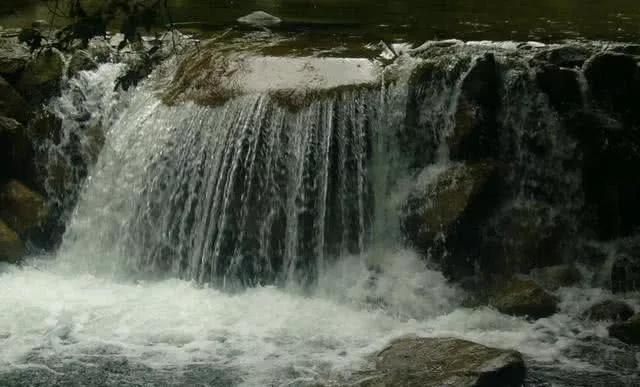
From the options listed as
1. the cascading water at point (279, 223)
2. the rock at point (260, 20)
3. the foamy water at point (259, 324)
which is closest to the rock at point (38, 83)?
the cascading water at point (279, 223)

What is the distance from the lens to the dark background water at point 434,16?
37.7ft

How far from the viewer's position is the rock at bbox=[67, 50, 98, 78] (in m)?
10.2

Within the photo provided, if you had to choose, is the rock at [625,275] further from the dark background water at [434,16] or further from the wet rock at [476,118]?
the dark background water at [434,16]

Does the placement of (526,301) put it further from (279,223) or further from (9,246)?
(9,246)

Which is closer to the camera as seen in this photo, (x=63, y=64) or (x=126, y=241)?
(x=126, y=241)

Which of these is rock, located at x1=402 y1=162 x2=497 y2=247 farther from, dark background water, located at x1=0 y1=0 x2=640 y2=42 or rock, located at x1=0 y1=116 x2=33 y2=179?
rock, located at x1=0 y1=116 x2=33 y2=179

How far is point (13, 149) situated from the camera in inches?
387

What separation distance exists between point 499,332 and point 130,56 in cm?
579

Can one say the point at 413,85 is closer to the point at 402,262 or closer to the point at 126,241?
the point at 402,262

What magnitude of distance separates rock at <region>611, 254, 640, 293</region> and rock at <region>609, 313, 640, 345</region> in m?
0.92

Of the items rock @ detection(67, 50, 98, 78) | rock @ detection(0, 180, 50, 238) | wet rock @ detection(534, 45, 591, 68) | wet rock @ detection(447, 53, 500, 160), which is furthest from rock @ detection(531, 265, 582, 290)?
rock @ detection(67, 50, 98, 78)

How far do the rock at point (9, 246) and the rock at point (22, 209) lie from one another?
186 mm

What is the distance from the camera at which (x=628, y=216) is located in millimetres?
8742

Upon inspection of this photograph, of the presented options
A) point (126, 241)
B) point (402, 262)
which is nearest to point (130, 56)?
point (126, 241)
